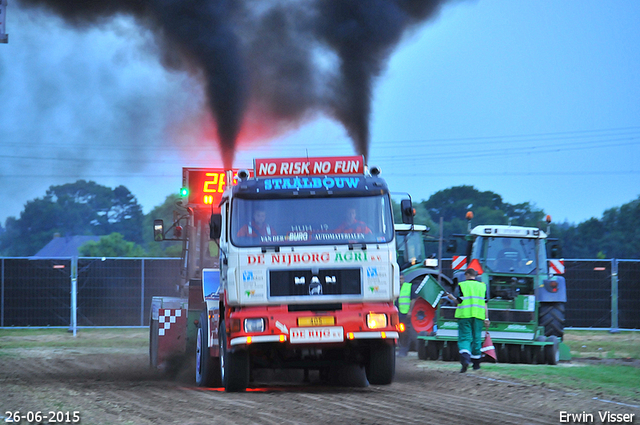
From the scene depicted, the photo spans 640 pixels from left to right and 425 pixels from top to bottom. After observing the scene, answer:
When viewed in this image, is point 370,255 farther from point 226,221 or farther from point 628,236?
point 628,236

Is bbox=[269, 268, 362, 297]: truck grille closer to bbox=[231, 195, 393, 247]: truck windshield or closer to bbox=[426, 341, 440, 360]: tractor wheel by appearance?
bbox=[231, 195, 393, 247]: truck windshield

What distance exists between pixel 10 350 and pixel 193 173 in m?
8.62

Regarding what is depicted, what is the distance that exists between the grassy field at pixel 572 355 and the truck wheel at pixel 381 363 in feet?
7.71

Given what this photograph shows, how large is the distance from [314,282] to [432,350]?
6474 mm

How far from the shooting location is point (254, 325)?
10.3 meters

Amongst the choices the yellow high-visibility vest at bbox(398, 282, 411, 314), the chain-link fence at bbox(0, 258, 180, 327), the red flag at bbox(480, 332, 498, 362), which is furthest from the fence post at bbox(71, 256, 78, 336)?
the red flag at bbox(480, 332, 498, 362)

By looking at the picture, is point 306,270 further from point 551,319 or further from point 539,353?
point 551,319

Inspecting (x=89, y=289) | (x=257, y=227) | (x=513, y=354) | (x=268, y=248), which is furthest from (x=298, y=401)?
(x=89, y=289)

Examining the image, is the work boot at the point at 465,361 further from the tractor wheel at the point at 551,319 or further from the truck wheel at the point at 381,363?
the tractor wheel at the point at 551,319

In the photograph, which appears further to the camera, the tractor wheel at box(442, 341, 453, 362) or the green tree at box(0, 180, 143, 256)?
the green tree at box(0, 180, 143, 256)

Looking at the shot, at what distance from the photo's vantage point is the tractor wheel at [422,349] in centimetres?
1627

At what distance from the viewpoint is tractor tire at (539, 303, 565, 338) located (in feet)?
57.1

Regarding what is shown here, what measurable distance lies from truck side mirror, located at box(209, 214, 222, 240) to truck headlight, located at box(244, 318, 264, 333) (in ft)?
4.31

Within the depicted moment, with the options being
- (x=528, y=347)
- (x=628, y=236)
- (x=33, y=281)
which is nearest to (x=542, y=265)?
(x=528, y=347)
